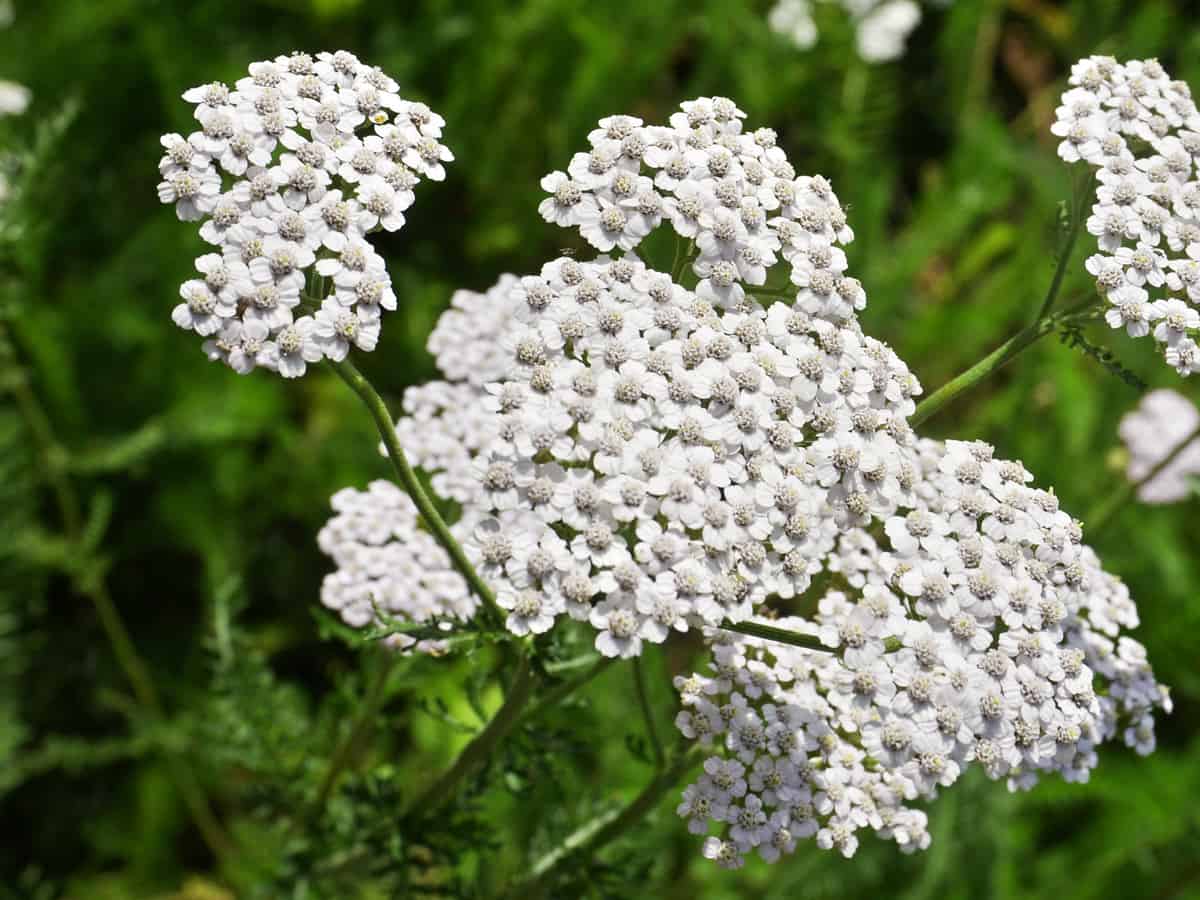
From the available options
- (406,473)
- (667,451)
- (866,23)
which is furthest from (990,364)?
(866,23)

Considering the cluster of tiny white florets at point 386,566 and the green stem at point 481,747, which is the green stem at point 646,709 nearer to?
the green stem at point 481,747

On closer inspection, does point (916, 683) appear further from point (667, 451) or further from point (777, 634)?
point (667, 451)

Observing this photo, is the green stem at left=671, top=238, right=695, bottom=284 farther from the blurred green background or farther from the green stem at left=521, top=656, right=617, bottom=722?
the blurred green background

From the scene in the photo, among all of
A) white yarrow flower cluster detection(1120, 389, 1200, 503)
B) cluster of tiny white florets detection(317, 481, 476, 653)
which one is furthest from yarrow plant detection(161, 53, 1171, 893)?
white yarrow flower cluster detection(1120, 389, 1200, 503)

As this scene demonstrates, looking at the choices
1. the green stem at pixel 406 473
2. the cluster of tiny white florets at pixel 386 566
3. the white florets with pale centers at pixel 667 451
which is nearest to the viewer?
the white florets with pale centers at pixel 667 451

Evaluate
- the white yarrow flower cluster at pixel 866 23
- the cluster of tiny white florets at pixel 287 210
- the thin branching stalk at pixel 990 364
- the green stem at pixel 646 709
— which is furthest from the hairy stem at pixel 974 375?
the white yarrow flower cluster at pixel 866 23

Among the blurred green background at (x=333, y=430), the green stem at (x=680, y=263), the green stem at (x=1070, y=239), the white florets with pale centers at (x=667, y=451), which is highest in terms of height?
the green stem at (x=1070, y=239)
